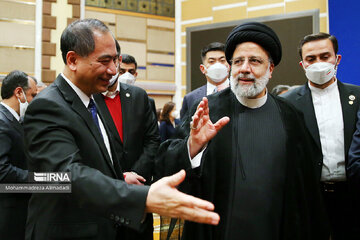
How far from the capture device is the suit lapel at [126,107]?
8.73 feet

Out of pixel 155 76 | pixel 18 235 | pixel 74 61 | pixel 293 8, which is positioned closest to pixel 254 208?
pixel 74 61

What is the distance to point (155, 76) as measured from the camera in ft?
36.4

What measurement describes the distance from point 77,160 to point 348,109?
5.93 ft

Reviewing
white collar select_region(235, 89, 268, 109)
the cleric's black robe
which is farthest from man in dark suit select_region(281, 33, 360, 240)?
white collar select_region(235, 89, 268, 109)

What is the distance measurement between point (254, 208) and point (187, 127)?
0.57 metres

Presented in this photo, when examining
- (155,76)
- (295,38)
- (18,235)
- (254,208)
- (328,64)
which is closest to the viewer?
(254,208)

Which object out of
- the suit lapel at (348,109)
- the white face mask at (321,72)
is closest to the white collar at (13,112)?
the white face mask at (321,72)

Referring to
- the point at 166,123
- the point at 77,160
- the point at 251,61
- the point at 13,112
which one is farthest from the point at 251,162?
the point at 166,123

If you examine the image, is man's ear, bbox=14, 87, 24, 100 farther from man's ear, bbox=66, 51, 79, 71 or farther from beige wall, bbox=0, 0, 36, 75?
beige wall, bbox=0, 0, 36, 75

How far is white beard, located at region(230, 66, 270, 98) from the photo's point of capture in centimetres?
222

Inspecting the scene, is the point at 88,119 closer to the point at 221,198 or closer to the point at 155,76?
the point at 221,198

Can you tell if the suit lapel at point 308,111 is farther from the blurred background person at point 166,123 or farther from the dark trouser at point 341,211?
the blurred background person at point 166,123

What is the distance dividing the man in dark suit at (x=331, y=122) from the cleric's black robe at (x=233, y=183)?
0.30 metres

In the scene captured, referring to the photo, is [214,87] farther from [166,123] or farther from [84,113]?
[166,123]
